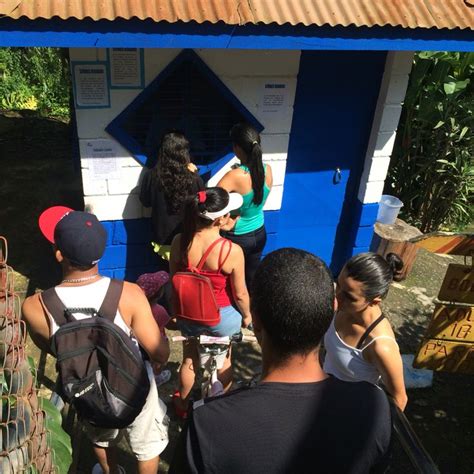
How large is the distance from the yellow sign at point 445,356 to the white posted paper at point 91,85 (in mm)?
3081

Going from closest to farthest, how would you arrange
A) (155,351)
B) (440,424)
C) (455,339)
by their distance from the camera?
(155,351) < (455,339) < (440,424)

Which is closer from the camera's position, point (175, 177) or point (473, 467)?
point (473, 467)

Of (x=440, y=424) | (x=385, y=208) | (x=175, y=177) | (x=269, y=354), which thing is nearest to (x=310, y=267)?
(x=269, y=354)

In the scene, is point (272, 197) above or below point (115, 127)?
below

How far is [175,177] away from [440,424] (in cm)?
285

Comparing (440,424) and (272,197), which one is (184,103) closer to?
(272,197)

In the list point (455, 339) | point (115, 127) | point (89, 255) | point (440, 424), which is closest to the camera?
point (89, 255)

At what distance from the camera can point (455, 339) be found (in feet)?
11.0

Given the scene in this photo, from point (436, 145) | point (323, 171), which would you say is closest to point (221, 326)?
point (323, 171)

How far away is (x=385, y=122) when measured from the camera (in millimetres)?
4789

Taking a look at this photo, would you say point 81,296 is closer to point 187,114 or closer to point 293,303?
point 293,303

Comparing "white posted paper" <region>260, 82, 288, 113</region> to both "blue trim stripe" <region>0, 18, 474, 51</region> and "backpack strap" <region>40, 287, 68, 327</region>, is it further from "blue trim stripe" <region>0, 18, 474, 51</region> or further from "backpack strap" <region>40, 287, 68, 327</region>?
"backpack strap" <region>40, 287, 68, 327</region>

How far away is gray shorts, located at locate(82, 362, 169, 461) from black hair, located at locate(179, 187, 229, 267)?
2.74ft

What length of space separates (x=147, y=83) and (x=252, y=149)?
3.49ft
